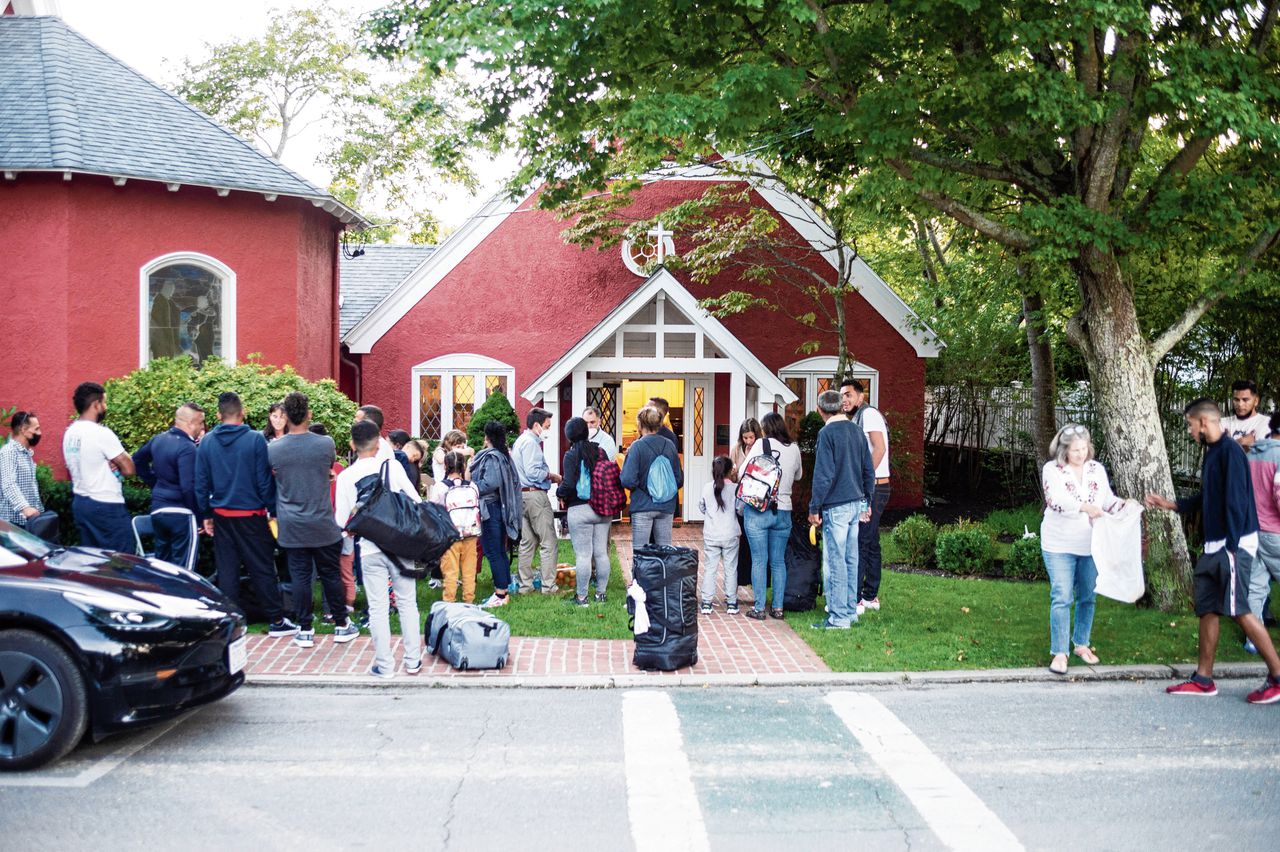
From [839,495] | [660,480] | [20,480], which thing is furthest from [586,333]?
[20,480]

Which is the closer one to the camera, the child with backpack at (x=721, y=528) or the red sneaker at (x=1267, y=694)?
the red sneaker at (x=1267, y=694)

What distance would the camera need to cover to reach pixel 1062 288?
14688mm

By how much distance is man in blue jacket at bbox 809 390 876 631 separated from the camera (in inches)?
358

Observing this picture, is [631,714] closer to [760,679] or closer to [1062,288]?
[760,679]

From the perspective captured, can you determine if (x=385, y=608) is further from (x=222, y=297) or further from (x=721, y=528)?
(x=222, y=297)

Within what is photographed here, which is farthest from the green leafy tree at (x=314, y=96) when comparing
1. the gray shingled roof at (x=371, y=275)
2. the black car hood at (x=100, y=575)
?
the black car hood at (x=100, y=575)

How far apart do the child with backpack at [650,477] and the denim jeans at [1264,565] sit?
470cm

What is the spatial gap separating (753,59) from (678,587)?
18.0 ft

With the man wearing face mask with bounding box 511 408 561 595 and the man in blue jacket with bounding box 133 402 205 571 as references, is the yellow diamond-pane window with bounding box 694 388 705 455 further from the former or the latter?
the man in blue jacket with bounding box 133 402 205 571

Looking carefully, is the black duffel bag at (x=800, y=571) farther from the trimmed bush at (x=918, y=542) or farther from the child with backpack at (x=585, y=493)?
the trimmed bush at (x=918, y=542)

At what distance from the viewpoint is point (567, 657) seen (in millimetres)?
8289

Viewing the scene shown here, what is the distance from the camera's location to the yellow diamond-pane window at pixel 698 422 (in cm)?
1705

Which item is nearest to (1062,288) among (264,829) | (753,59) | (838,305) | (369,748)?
(838,305)

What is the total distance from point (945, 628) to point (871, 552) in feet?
3.41
